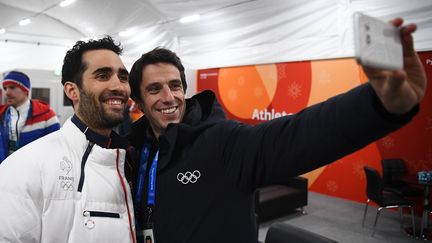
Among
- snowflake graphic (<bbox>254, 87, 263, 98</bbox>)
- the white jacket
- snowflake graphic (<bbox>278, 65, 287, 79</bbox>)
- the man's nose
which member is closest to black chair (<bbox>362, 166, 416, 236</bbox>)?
snowflake graphic (<bbox>278, 65, 287, 79</bbox>)

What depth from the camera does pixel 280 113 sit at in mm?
6777

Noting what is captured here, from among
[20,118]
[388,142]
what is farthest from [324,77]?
[20,118]

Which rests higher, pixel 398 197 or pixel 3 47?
pixel 3 47

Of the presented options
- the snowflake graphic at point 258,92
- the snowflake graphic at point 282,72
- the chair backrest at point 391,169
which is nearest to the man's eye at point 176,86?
the chair backrest at point 391,169

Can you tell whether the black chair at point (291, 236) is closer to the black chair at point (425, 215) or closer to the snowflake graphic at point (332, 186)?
the black chair at point (425, 215)

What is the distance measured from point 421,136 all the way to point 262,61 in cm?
331

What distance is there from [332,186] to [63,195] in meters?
5.80

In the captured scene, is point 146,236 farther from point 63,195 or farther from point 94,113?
point 94,113

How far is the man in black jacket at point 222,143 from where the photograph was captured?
0.77m

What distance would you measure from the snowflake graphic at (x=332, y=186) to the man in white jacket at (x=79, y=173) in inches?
215

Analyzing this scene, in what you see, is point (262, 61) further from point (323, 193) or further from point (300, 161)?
point (300, 161)

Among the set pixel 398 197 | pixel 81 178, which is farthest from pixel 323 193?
pixel 81 178

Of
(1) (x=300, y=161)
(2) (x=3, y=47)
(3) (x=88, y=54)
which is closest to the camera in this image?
(1) (x=300, y=161)

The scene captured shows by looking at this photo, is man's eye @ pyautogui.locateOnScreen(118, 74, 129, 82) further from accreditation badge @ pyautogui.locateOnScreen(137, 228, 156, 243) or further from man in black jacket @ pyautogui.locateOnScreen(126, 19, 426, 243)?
accreditation badge @ pyautogui.locateOnScreen(137, 228, 156, 243)
